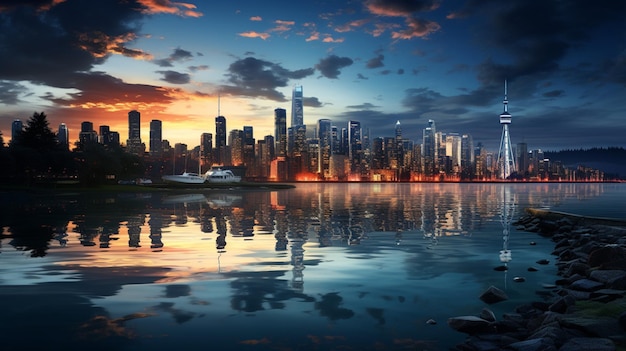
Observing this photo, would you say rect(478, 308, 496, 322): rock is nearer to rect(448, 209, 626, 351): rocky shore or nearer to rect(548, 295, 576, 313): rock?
rect(448, 209, 626, 351): rocky shore

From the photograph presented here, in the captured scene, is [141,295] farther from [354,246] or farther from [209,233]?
[209,233]

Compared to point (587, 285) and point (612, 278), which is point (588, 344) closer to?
point (587, 285)

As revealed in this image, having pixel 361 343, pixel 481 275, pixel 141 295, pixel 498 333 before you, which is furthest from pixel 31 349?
pixel 481 275

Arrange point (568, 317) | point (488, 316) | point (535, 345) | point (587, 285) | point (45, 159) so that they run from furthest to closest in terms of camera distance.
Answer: point (45, 159)
point (587, 285)
point (488, 316)
point (568, 317)
point (535, 345)

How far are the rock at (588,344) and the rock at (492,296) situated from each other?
5516 millimetres

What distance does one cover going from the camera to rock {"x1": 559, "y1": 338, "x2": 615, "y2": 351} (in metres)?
10.4

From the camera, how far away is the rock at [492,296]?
1662cm

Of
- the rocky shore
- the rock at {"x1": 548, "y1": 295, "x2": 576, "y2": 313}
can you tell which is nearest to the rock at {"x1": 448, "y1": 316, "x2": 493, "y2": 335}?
the rocky shore

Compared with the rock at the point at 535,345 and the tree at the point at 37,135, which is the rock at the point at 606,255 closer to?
the rock at the point at 535,345

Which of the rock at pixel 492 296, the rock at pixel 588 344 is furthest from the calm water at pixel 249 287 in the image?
the rock at pixel 588 344

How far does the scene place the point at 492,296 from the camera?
54.8 ft

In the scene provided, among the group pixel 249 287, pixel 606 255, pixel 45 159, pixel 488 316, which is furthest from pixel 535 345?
pixel 45 159

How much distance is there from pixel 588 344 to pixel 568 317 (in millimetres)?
2381

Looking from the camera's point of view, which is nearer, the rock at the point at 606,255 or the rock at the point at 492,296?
the rock at the point at 492,296
